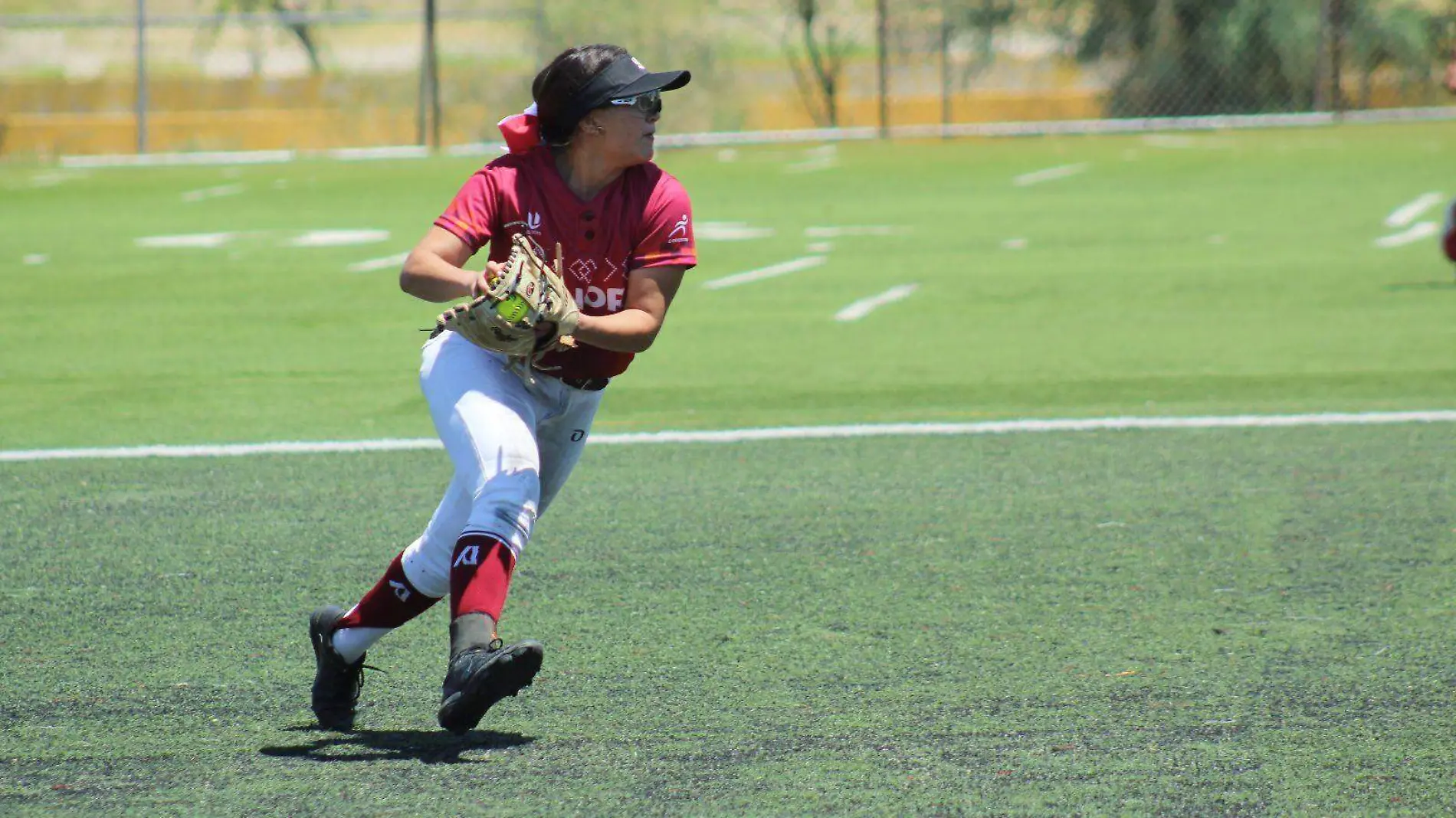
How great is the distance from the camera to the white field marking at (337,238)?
1752 cm

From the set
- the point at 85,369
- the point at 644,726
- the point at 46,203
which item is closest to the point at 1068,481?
the point at 644,726

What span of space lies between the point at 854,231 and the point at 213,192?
837cm

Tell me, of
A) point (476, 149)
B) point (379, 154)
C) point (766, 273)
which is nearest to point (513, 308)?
point (766, 273)

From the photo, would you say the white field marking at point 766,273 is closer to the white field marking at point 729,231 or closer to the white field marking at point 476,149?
the white field marking at point 729,231

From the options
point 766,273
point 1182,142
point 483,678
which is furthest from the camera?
point 1182,142

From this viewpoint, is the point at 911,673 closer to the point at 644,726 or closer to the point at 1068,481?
the point at 644,726

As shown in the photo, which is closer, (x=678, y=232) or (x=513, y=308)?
(x=513, y=308)

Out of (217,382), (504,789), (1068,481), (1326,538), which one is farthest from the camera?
(217,382)

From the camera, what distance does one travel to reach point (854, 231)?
17906 mm

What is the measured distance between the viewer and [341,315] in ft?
44.3

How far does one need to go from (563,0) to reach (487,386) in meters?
31.3

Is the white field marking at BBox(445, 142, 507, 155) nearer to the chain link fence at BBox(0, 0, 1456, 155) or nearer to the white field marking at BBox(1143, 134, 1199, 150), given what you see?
the chain link fence at BBox(0, 0, 1456, 155)

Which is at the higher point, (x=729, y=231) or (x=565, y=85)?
(x=565, y=85)

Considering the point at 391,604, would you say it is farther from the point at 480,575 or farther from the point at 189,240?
the point at 189,240
